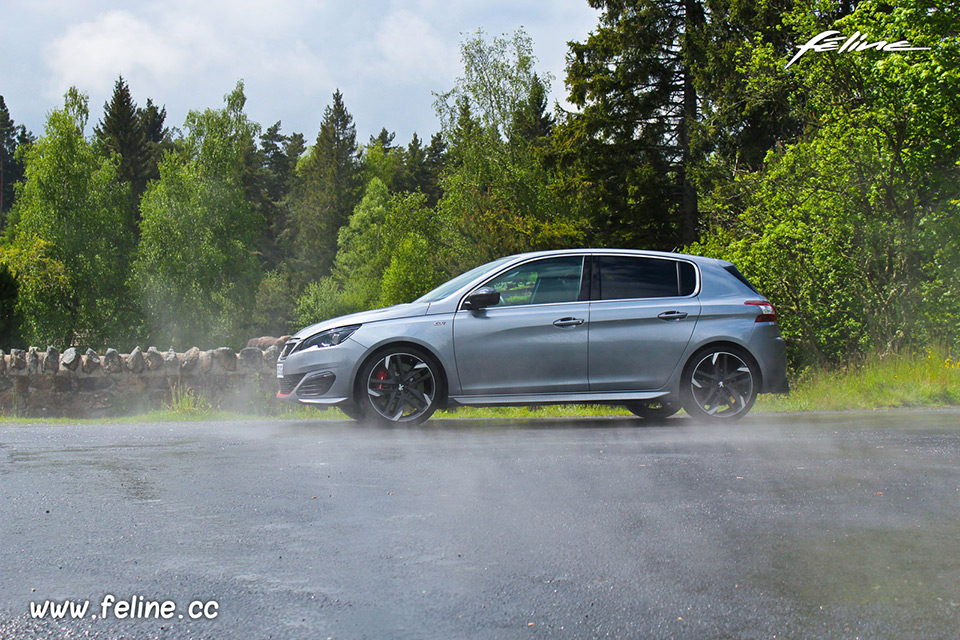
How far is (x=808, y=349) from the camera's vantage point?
2159 centimetres

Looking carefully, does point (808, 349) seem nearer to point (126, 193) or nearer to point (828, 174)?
point (828, 174)

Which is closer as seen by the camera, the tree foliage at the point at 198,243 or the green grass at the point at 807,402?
the green grass at the point at 807,402

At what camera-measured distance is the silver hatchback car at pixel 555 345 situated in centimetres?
863

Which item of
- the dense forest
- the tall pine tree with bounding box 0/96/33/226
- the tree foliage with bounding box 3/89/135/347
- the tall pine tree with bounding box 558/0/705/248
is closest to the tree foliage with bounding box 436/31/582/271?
the dense forest

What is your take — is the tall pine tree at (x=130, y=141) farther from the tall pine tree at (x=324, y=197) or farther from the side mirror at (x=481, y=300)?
the side mirror at (x=481, y=300)

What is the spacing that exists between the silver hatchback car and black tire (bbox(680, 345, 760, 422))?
0.01 m

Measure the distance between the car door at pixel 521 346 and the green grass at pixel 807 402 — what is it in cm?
227

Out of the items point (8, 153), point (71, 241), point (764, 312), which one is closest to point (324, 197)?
point (71, 241)

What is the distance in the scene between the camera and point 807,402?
12.0 metres

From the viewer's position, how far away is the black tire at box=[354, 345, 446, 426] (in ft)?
28.2

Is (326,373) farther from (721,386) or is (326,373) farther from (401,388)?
(721,386)

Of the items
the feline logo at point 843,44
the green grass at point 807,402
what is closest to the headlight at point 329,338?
the green grass at point 807,402

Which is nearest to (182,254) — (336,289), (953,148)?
(336,289)

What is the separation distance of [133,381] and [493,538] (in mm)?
10196
